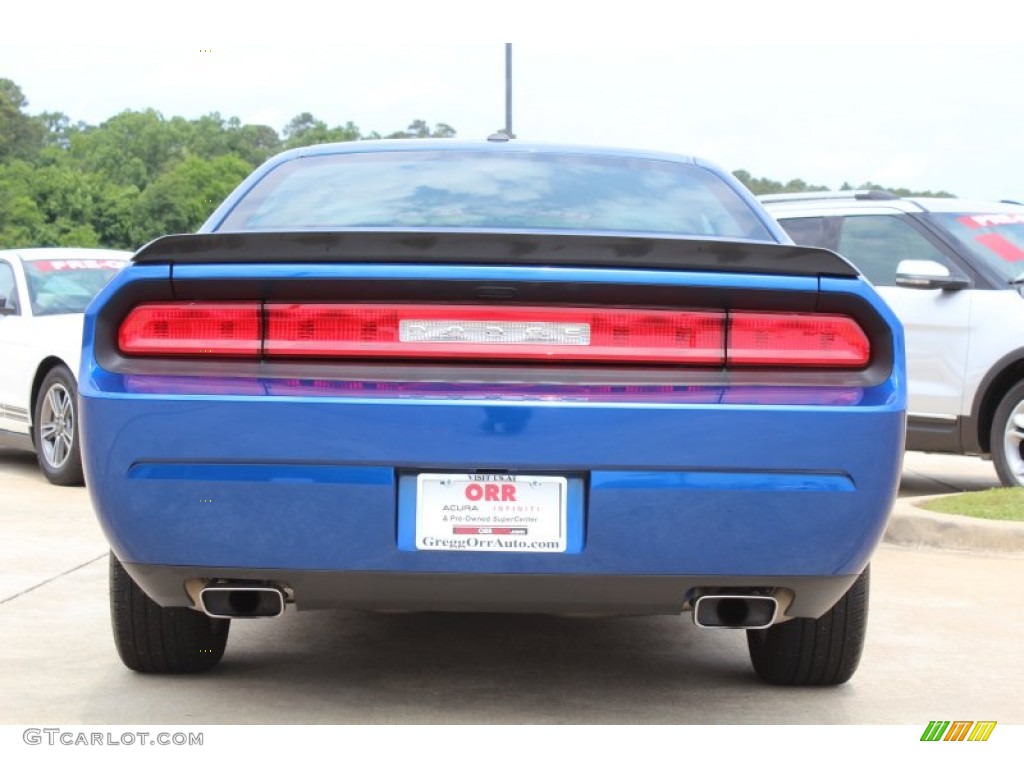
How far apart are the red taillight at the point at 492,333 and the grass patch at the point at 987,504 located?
4.60 metres

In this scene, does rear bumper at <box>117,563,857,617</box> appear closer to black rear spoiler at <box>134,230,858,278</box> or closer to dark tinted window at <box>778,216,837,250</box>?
black rear spoiler at <box>134,230,858,278</box>

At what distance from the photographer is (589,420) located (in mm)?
3725

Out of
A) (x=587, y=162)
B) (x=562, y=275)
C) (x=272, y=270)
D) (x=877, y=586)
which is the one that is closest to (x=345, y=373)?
(x=272, y=270)

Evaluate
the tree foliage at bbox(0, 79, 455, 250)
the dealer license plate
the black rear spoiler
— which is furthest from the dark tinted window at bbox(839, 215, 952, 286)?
the tree foliage at bbox(0, 79, 455, 250)

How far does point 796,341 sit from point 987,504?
4.78m

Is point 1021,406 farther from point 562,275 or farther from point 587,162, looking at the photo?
point 562,275

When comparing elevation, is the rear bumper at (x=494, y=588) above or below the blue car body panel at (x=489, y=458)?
below

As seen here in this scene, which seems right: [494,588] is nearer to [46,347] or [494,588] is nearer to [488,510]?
[488,510]

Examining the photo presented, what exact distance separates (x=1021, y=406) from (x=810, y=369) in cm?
574

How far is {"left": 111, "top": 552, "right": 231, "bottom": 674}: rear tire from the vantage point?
4535mm

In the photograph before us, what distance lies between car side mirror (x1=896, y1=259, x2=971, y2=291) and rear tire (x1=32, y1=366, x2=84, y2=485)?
491 cm

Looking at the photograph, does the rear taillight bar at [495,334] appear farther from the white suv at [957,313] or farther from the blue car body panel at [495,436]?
the white suv at [957,313]

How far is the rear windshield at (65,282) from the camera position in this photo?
429 inches

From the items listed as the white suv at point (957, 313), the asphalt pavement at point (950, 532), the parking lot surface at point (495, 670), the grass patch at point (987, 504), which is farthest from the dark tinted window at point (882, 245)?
the parking lot surface at point (495, 670)
